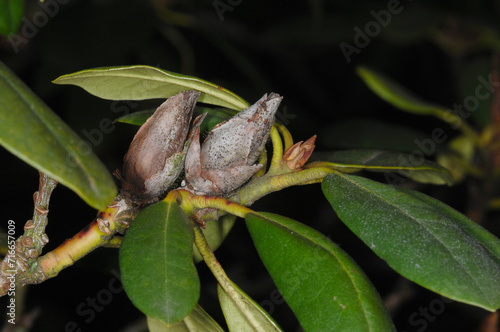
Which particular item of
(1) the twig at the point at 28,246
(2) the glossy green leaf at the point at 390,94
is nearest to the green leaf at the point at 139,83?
(1) the twig at the point at 28,246

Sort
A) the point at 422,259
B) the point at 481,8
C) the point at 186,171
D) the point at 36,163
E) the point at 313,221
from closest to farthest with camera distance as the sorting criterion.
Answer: the point at 36,163, the point at 422,259, the point at 186,171, the point at 313,221, the point at 481,8

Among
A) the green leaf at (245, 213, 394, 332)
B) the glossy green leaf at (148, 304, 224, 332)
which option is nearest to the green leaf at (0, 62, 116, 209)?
the green leaf at (245, 213, 394, 332)

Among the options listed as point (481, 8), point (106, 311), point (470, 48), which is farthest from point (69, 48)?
point (481, 8)

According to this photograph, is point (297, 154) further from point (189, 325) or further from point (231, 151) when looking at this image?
point (189, 325)

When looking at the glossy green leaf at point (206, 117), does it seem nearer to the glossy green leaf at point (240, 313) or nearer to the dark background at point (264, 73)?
the glossy green leaf at point (240, 313)

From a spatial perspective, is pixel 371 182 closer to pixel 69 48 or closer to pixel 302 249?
pixel 302 249

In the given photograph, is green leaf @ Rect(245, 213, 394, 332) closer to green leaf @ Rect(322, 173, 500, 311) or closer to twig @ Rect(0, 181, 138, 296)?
green leaf @ Rect(322, 173, 500, 311)

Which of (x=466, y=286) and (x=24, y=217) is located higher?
(x=466, y=286)
